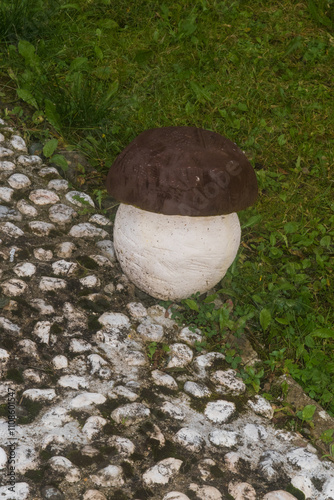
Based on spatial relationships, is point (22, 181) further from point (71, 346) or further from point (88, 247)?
point (71, 346)

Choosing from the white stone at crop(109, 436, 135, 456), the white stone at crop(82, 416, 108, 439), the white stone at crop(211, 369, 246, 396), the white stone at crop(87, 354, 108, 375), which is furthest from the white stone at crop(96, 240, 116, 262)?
the white stone at crop(109, 436, 135, 456)

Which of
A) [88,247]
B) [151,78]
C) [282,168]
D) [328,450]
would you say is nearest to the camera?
[328,450]

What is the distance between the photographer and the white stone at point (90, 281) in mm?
3635

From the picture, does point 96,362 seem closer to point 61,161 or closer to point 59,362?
point 59,362

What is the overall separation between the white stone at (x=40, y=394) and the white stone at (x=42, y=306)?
556 millimetres

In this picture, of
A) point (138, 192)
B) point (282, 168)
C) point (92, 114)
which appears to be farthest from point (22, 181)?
point (282, 168)

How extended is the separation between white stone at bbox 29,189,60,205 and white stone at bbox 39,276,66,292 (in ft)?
2.37

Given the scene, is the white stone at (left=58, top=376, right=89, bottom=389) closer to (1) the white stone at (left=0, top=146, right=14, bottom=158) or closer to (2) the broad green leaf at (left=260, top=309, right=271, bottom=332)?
(2) the broad green leaf at (left=260, top=309, right=271, bottom=332)

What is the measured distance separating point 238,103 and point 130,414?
130 inches

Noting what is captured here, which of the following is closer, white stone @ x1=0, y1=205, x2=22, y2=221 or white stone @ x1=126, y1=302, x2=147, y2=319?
white stone @ x1=126, y1=302, x2=147, y2=319

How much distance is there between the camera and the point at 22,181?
13.6 feet

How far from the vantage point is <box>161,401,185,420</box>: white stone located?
9.84 ft

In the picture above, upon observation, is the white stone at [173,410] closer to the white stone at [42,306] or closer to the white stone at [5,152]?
the white stone at [42,306]

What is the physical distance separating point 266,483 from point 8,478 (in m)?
1.18
